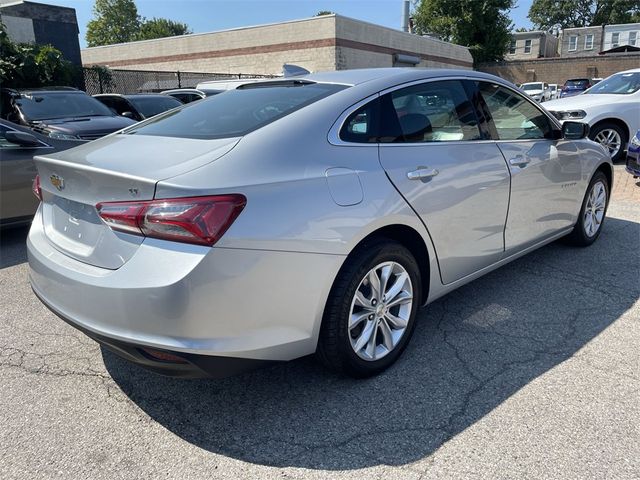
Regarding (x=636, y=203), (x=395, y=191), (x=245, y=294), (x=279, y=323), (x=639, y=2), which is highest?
(x=639, y=2)

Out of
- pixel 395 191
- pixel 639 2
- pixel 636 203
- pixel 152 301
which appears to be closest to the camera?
pixel 152 301

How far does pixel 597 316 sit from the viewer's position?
3590 millimetres

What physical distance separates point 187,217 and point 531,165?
270 cm

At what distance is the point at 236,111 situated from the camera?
9.75ft

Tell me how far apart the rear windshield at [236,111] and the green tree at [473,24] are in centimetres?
4728

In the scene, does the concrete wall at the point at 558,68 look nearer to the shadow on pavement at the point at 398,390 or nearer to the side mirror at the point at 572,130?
the side mirror at the point at 572,130

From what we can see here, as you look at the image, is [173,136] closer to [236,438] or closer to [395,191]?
[395,191]

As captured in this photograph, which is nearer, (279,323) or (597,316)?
(279,323)

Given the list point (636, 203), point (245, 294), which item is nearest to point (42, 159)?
point (245, 294)

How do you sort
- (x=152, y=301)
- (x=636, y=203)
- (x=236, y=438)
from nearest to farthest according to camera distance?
(x=152, y=301) → (x=236, y=438) → (x=636, y=203)

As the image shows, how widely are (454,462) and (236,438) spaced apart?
984mm

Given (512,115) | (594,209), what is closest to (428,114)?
(512,115)

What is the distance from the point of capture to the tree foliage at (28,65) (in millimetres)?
14164

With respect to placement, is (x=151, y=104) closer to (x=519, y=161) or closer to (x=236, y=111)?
(x=236, y=111)
